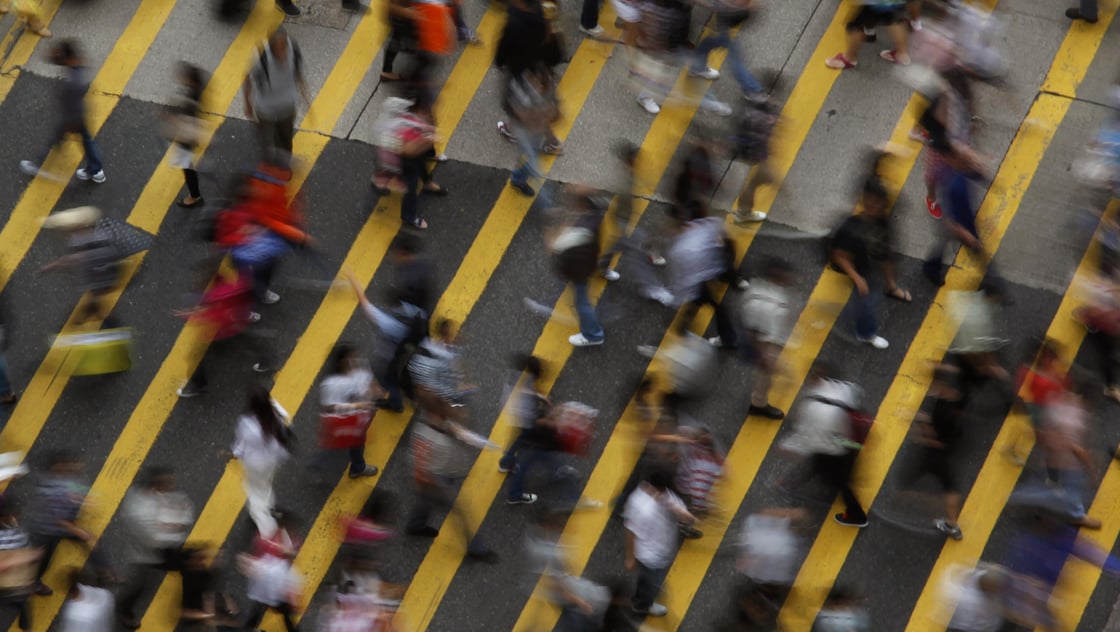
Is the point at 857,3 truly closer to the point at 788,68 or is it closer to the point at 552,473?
the point at 788,68

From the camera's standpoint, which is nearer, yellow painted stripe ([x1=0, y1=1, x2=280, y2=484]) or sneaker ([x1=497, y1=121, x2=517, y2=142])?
yellow painted stripe ([x1=0, y1=1, x2=280, y2=484])

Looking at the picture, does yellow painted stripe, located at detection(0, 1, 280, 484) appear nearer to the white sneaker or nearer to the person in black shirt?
the white sneaker

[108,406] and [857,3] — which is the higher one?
[857,3]

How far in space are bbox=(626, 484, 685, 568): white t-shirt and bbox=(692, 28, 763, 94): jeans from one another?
184 inches

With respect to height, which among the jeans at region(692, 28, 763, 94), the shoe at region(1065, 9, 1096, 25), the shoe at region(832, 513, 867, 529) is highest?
the shoe at region(1065, 9, 1096, 25)

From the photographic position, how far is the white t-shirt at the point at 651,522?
11703mm

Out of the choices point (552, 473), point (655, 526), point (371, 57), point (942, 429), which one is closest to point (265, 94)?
point (371, 57)

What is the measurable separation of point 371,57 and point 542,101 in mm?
2376

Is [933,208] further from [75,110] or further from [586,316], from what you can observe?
[75,110]

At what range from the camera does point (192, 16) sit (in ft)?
50.6

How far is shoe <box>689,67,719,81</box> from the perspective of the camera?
1484cm

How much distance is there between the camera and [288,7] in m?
15.4

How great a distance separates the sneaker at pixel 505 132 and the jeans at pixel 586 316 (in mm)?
1941

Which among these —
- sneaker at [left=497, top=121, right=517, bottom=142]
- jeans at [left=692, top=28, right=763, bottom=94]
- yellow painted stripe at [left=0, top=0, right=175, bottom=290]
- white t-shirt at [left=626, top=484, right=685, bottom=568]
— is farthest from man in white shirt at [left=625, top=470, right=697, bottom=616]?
yellow painted stripe at [left=0, top=0, right=175, bottom=290]
